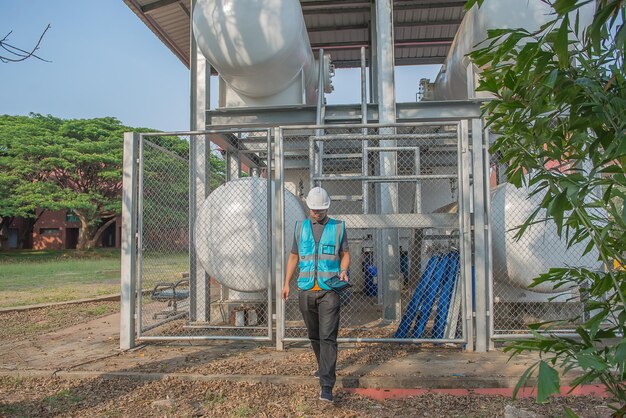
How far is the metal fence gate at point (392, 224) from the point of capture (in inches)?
214

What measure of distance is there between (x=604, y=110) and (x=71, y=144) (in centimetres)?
3418

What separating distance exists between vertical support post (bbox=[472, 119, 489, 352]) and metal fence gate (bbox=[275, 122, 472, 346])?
12 centimetres

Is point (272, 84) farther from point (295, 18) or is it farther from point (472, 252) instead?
point (472, 252)

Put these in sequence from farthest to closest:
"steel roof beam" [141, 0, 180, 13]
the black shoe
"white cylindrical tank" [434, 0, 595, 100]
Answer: "steel roof beam" [141, 0, 180, 13], "white cylindrical tank" [434, 0, 595, 100], the black shoe

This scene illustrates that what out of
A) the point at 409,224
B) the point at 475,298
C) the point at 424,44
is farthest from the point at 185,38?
the point at 475,298

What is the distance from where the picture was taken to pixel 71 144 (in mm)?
31078

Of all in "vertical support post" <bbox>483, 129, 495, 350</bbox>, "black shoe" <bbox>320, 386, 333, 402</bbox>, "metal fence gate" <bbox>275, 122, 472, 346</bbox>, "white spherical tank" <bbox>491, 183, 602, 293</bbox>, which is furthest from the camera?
"white spherical tank" <bbox>491, 183, 602, 293</bbox>

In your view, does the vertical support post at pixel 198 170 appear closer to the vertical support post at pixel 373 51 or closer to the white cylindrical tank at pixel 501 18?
the vertical support post at pixel 373 51

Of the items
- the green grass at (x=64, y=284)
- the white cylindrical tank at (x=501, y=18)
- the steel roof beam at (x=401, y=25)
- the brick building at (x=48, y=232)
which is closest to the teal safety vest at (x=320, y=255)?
the white cylindrical tank at (x=501, y=18)

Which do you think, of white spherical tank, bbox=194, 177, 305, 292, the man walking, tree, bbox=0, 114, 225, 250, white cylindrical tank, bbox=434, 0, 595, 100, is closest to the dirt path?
the man walking

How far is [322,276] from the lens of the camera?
420 cm

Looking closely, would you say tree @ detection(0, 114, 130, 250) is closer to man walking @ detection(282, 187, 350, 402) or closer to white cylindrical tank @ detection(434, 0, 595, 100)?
white cylindrical tank @ detection(434, 0, 595, 100)

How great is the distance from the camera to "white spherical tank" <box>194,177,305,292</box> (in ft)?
19.3

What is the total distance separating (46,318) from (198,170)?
3951 millimetres
